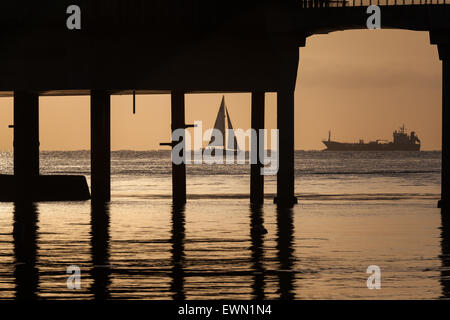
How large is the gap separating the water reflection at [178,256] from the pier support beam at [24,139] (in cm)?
783

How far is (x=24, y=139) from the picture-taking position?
40.5 m

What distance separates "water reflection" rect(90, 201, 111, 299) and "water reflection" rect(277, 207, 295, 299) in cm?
281

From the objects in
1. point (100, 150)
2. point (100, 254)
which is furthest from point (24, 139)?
point (100, 254)

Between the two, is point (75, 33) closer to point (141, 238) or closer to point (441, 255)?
point (141, 238)

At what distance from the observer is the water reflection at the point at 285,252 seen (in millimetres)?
16828

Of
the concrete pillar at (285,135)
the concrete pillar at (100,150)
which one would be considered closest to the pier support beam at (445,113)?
the concrete pillar at (285,135)

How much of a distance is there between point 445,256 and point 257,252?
388cm

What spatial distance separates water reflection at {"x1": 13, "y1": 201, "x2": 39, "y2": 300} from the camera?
16.7 metres

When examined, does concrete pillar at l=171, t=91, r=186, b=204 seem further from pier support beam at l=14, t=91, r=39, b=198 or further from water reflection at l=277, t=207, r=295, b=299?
water reflection at l=277, t=207, r=295, b=299

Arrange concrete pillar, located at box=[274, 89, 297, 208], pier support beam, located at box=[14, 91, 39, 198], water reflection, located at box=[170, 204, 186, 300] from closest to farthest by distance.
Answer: water reflection, located at box=[170, 204, 186, 300]
concrete pillar, located at box=[274, 89, 297, 208]
pier support beam, located at box=[14, 91, 39, 198]

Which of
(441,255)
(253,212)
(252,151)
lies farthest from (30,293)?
(252,151)

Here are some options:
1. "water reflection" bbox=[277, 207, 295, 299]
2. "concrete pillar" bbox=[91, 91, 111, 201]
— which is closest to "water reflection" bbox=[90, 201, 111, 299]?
"water reflection" bbox=[277, 207, 295, 299]

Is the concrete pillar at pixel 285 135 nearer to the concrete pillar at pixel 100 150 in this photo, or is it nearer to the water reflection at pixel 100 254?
the water reflection at pixel 100 254

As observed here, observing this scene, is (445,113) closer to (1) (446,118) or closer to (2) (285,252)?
(1) (446,118)
